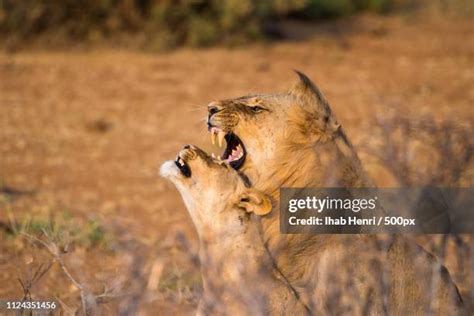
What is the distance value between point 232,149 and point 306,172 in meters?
0.41

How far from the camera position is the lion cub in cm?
387

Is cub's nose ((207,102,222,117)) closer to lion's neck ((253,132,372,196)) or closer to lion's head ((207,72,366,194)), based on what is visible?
lion's head ((207,72,366,194))

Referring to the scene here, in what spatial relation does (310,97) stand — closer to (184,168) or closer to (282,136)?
(282,136)

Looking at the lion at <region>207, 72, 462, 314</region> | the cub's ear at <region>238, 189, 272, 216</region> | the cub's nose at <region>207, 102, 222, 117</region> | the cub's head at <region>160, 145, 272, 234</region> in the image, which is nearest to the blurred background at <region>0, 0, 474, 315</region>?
the lion at <region>207, 72, 462, 314</region>

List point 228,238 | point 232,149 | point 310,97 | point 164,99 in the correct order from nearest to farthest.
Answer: point 228,238
point 310,97
point 232,149
point 164,99

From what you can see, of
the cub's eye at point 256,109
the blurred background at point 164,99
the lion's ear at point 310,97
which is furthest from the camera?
the blurred background at point 164,99

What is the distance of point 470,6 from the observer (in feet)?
63.1

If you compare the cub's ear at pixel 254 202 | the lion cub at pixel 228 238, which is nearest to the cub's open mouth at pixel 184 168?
the lion cub at pixel 228 238

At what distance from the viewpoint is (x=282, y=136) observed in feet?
15.8

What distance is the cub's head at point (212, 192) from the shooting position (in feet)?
13.7

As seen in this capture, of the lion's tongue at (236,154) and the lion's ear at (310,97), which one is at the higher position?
the lion's ear at (310,97)

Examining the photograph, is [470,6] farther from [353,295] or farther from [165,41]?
[353,295]

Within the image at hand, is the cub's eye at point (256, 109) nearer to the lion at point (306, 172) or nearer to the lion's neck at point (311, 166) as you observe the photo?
the lion at point (306, 172)

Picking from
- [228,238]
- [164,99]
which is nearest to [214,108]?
[228,238]
